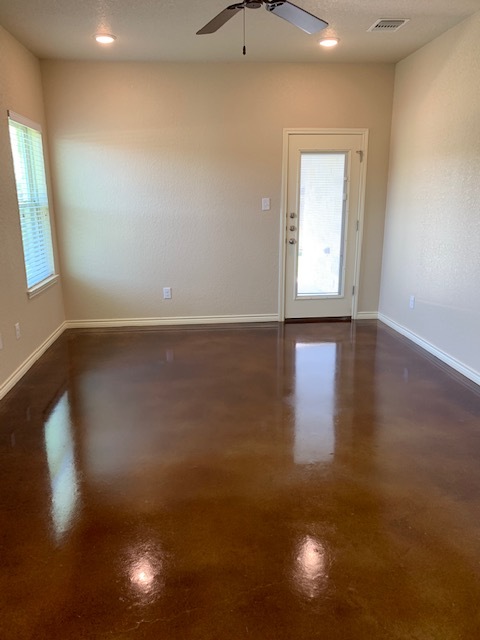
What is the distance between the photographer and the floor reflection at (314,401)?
2639 millimetres

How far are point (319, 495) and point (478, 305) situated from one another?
214 centimetres

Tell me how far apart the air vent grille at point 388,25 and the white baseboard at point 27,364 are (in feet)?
12.7

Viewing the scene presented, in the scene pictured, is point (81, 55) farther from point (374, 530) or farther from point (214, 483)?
point (374, 530)

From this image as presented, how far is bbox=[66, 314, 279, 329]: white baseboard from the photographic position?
16.6 ft

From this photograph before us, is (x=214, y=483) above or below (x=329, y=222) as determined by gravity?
below

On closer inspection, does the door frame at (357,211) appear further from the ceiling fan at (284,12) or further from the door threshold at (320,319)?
the ceiling fan at (284,12)

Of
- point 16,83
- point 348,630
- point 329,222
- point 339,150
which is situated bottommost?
point 348,630

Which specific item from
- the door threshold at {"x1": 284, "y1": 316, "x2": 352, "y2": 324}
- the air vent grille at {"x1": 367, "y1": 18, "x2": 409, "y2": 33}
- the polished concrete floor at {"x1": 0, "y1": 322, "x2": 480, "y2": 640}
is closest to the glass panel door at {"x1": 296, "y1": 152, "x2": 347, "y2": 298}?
the door threshold at {"x1": 284, "y1": 316, "x2": 352, "y2": 324}

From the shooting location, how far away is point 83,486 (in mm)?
2305

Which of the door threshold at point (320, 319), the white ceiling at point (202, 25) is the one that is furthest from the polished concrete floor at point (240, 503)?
the white ceiling at point (202, 25)

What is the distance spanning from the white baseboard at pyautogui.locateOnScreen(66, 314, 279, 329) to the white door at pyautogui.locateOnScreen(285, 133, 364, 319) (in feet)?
1.24

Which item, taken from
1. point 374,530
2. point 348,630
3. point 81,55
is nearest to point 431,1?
point 81,55

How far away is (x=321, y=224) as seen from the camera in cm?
503

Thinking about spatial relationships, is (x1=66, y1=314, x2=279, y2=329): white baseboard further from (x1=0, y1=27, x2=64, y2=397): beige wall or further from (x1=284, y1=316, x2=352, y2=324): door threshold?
(x1=0, y1=27, x2=64, y2=397): beige wall
